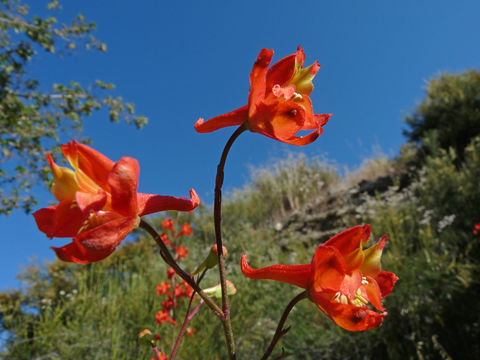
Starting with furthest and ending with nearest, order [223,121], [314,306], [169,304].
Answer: [314,306]
[169,304]
[223,121]

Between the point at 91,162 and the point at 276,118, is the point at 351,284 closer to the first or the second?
the point at 276,118

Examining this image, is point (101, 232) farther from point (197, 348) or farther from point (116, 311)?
point (116, 311)

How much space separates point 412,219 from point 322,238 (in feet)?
4.51

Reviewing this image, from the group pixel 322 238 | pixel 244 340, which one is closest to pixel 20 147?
pixel 244 340

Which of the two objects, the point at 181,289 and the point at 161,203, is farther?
the point at 181,289

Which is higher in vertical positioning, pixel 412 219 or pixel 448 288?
pixel 412 219

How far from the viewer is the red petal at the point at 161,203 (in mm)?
432

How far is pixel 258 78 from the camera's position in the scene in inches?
18.1

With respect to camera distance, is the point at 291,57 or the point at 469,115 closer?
the point at 291,57

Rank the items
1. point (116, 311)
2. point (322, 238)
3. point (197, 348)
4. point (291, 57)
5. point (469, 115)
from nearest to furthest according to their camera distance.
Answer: point (291, 57) < point (197, 348) < point (116, 311) < point (322, 238) < point (469, 115)

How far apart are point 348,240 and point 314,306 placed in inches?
117

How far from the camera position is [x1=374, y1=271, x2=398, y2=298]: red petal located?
49cm

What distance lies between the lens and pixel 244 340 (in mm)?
3217

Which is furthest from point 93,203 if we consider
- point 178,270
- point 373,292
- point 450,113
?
point 450,113
